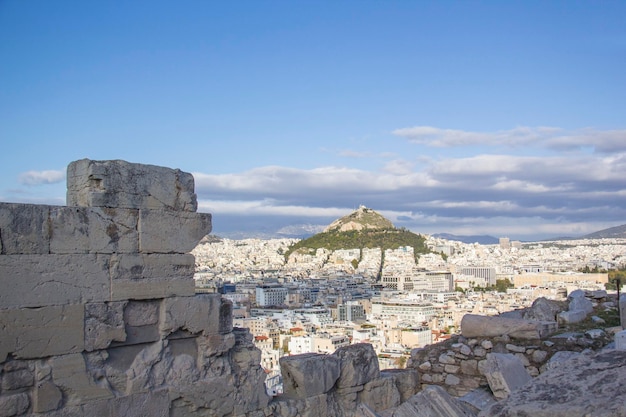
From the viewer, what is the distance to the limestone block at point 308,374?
5.35 metres

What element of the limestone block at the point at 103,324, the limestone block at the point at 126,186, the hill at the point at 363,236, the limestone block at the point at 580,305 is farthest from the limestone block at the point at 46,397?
the hill at the point at 363,236

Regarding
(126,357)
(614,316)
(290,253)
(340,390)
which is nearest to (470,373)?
(340,390)

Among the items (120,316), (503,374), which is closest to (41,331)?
(120,316)

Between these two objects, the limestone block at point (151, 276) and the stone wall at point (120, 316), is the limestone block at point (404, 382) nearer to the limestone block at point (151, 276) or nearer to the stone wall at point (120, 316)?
the stone wall at point (120, 316)

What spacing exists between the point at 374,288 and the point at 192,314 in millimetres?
101984

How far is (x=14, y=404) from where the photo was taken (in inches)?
154

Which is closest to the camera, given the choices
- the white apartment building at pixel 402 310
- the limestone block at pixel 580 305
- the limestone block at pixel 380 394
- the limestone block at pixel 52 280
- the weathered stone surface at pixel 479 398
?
→ the limestone block at pixel 52 280

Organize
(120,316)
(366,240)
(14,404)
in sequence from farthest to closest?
Result: (366,240), (120,316), (14,404)

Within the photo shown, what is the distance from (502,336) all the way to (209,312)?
442 cm

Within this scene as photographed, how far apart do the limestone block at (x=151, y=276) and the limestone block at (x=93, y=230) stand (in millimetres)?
98

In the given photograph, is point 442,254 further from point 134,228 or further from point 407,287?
point 134,228

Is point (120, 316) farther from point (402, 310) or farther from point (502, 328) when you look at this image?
point (402, 310)

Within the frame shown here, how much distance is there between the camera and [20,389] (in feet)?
13.1

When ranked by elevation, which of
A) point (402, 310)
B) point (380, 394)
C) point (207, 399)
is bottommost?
point (402, 310)
